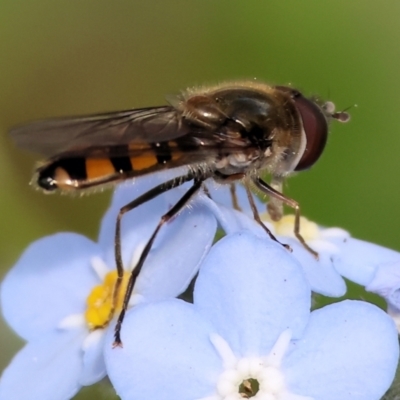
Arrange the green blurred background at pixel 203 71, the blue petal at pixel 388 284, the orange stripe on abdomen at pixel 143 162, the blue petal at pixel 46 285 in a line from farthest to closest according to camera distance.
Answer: the green blurred background at pixel 203 71 < the blue petal at pixel 46 285 < the orange stripe on abdomen at pixel 143 162 < the blue petal at pixel 388 284

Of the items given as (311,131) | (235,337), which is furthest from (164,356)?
(311,131)

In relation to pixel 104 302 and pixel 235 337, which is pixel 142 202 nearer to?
pixel 104 302

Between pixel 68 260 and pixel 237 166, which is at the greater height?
pixel 237 166

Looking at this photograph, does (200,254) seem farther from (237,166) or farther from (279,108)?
(279,108)

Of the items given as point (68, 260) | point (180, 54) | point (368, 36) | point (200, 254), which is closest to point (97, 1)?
point (180, 54)

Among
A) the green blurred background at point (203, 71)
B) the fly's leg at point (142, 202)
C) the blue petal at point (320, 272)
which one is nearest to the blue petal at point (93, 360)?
the fly's leg at point (142, 202)

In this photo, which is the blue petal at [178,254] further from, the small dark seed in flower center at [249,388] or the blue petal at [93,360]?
the small dark seed in flower center at [249,388]
